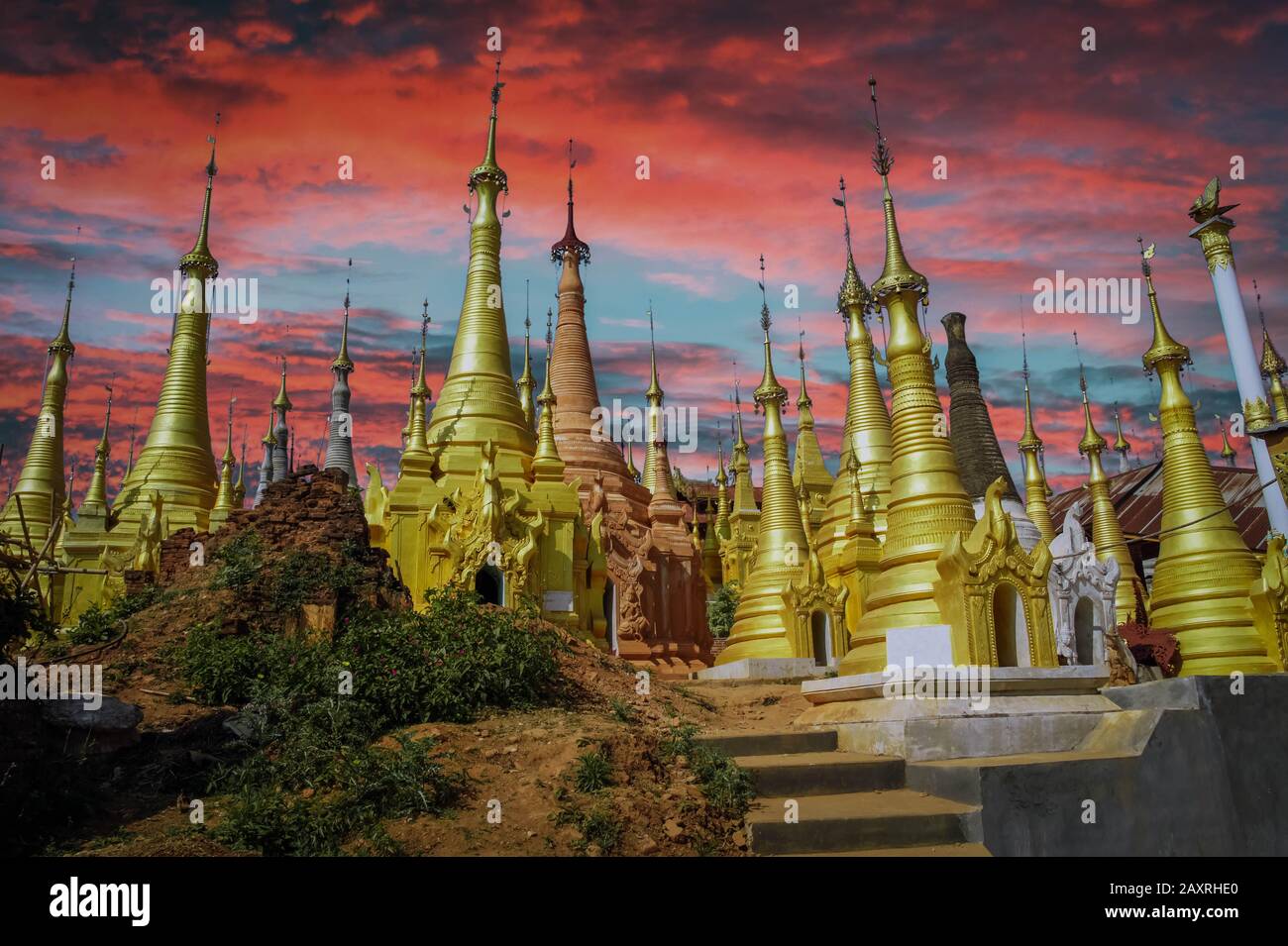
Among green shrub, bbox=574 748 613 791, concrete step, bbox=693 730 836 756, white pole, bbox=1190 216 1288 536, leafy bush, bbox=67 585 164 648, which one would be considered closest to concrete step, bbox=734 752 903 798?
concrete step, bbox=693 730 836 756

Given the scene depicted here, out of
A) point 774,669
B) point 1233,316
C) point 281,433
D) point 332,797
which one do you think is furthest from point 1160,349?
point 281,433

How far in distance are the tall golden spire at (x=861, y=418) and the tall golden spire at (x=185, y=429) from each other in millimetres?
18863

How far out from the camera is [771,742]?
9.57 meters

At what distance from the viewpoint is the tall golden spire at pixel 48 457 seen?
98.7ft

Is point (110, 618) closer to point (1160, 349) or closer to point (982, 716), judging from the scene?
point (982, 716)

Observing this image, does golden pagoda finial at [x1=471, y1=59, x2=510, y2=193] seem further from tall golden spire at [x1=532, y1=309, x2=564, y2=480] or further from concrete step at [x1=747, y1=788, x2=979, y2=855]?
concrete step at [x1=747, y1=788, x2=979, y2=855]

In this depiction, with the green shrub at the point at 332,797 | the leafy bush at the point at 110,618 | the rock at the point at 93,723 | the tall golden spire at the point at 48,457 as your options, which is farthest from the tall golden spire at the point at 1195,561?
the tall golden spire at the point at 48,457

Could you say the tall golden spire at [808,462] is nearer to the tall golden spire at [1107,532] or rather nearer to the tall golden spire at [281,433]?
the tall golden spire at [1107,532]

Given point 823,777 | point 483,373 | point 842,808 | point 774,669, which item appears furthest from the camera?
point 483,373

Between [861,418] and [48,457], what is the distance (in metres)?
27.2

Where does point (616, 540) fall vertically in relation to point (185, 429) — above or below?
below

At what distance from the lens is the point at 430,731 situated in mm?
9680

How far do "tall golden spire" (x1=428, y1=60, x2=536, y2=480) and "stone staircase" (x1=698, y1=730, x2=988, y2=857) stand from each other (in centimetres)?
1598
